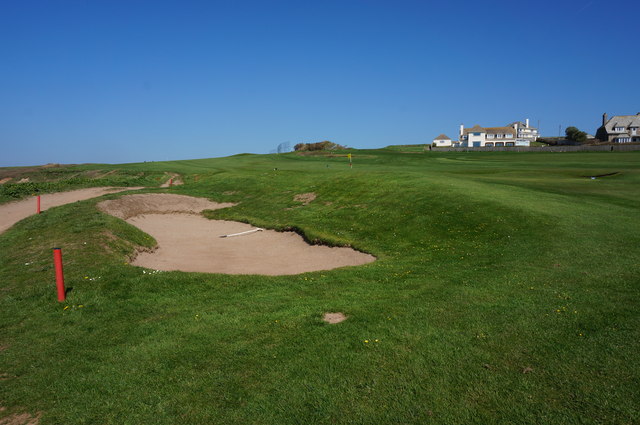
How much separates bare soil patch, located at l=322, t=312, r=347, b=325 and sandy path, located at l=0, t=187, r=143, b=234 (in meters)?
27.9

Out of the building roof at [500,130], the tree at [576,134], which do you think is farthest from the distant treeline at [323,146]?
the tree at [576,134]

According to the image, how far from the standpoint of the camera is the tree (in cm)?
13525

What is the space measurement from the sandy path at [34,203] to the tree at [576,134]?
144 meters

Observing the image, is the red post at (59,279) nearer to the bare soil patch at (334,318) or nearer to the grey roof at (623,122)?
the bare soil patch at (334,318)

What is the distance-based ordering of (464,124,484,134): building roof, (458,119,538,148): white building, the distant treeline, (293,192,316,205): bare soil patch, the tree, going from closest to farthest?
(293,192,316,205): bare soil patch, the distant treeline, the tree, (458,119,538,148): white building, (464,124,484,134): building roof

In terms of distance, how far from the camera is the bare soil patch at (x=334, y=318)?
36.4 ft

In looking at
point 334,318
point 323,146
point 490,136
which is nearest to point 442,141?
point 490,136

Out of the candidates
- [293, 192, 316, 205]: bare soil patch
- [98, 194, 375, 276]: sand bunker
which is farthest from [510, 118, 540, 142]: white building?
[98, 194, 375, 276]: sand bunker

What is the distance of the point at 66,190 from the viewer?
48469 mm

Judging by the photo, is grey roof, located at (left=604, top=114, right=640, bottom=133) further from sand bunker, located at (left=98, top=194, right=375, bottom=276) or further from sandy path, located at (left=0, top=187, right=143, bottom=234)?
sandy path, located at (left=0, top=187, right=143, bottom=234)

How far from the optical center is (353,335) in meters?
10.0

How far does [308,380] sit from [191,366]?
9.24ft

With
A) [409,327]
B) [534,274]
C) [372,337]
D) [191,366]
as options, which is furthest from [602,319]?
[191,366]

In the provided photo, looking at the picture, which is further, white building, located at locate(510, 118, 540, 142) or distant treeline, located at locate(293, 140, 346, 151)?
white building, located at locate(510, 118, 540, 142)
